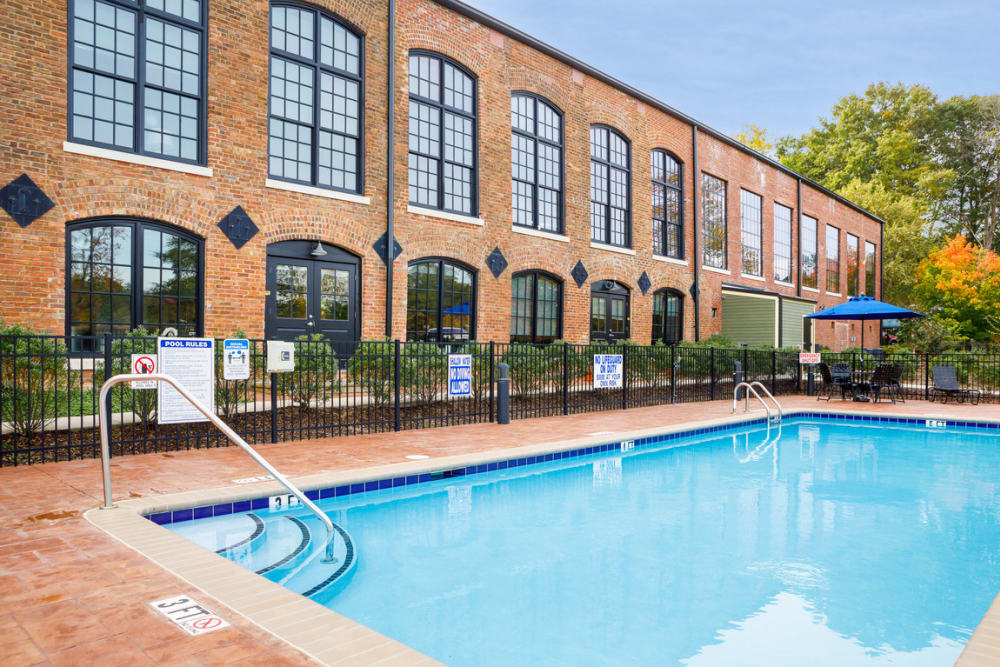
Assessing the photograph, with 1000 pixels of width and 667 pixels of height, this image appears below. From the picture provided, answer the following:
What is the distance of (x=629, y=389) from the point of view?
1367cm

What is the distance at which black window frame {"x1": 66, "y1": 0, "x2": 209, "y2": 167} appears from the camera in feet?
30.1

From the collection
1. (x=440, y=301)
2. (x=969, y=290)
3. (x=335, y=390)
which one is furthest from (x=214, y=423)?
(x=969, y=290)

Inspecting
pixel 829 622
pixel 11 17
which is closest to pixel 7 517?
pixel 829 622

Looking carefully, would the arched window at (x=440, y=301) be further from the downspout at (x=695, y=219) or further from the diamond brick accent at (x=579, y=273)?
the downspout at (x=695, y=219)

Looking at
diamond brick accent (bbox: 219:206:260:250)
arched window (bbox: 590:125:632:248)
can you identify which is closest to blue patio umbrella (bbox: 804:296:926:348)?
arched window (bbox: 590:125:632:248)

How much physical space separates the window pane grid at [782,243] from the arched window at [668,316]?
289 inches

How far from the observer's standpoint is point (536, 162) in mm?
16172

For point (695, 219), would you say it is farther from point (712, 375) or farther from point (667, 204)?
point (712, 375)

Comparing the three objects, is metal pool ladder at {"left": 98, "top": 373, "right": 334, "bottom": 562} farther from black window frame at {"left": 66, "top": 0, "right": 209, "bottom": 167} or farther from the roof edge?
the roof edge

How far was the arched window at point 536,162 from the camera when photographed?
15.8 meters

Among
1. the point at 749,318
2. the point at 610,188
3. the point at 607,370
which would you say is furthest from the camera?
the point at 749,318

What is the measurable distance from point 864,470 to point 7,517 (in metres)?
9.20

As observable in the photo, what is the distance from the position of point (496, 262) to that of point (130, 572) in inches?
468

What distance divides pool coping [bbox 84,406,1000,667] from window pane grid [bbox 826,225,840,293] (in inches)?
1007
